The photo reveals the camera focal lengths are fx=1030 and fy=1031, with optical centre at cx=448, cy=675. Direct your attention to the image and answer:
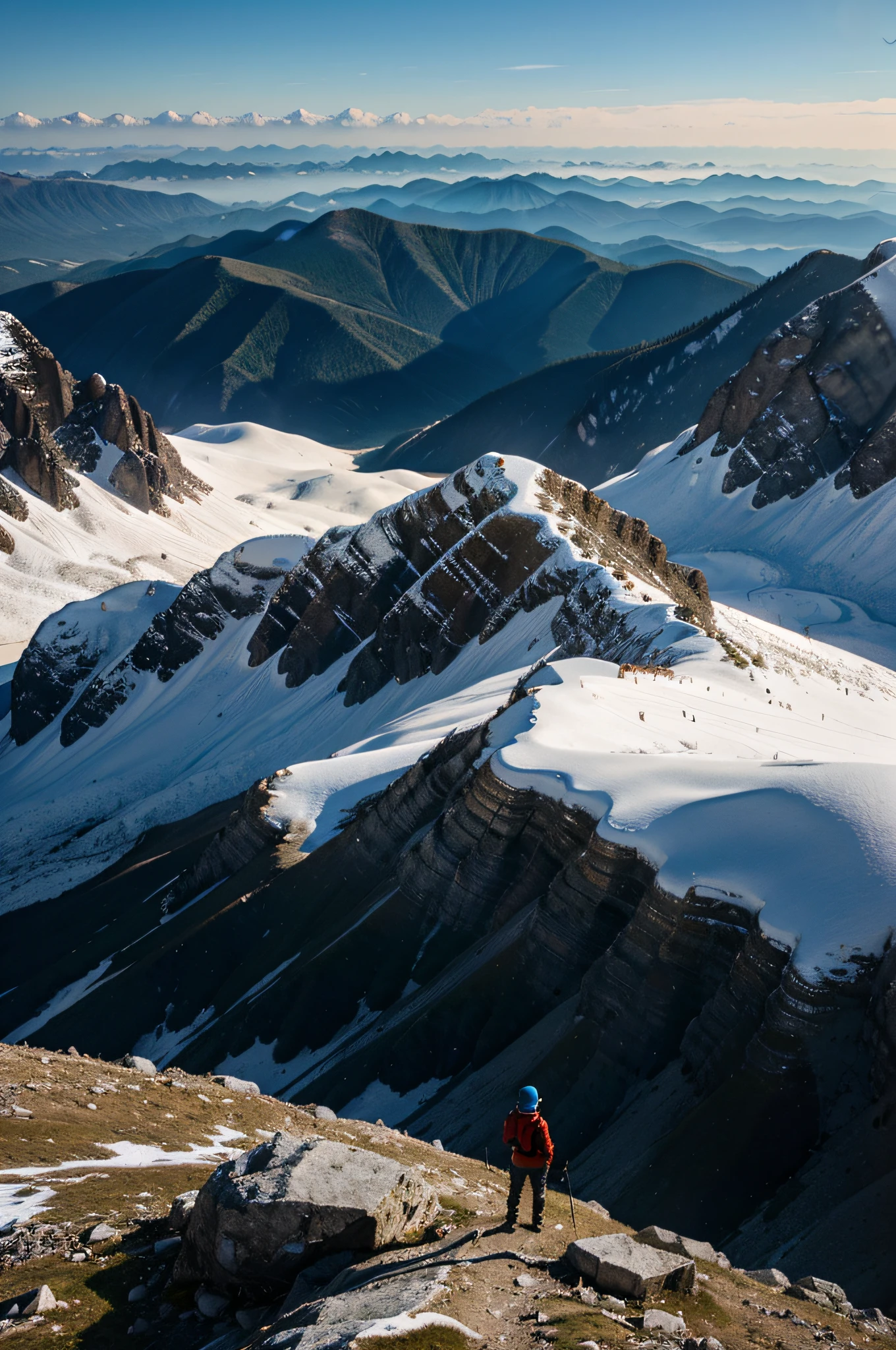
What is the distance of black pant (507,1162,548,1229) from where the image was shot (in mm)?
13430

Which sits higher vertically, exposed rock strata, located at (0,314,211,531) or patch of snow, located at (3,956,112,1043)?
exposed rock strata, located at (0,314,211,531)

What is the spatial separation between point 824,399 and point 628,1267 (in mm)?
101231

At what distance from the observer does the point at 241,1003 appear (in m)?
35.8

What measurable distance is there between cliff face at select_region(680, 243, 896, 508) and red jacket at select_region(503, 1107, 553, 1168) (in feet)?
303

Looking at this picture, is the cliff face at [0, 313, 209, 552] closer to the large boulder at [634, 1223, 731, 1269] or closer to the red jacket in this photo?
the red jacket

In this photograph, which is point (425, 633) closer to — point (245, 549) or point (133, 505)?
point (245, 549)

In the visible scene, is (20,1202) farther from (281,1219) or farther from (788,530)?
(788,530)

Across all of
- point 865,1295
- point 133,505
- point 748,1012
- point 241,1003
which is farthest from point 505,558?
point 133,505

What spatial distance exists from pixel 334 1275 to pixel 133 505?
442 feet

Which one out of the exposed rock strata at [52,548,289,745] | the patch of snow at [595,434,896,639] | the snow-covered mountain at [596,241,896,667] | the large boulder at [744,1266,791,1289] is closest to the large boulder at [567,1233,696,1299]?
the large boulder at [744,1266,791,1289]

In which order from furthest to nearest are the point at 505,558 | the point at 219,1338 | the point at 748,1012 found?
the point at 505,558 → the point at 748,1012 → the point at 219,1338

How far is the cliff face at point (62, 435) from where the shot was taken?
127375 mm

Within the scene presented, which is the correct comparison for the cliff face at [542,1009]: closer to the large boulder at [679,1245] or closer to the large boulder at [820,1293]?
the large boulder at [820,1293]

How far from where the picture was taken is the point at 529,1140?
44.2 feet
